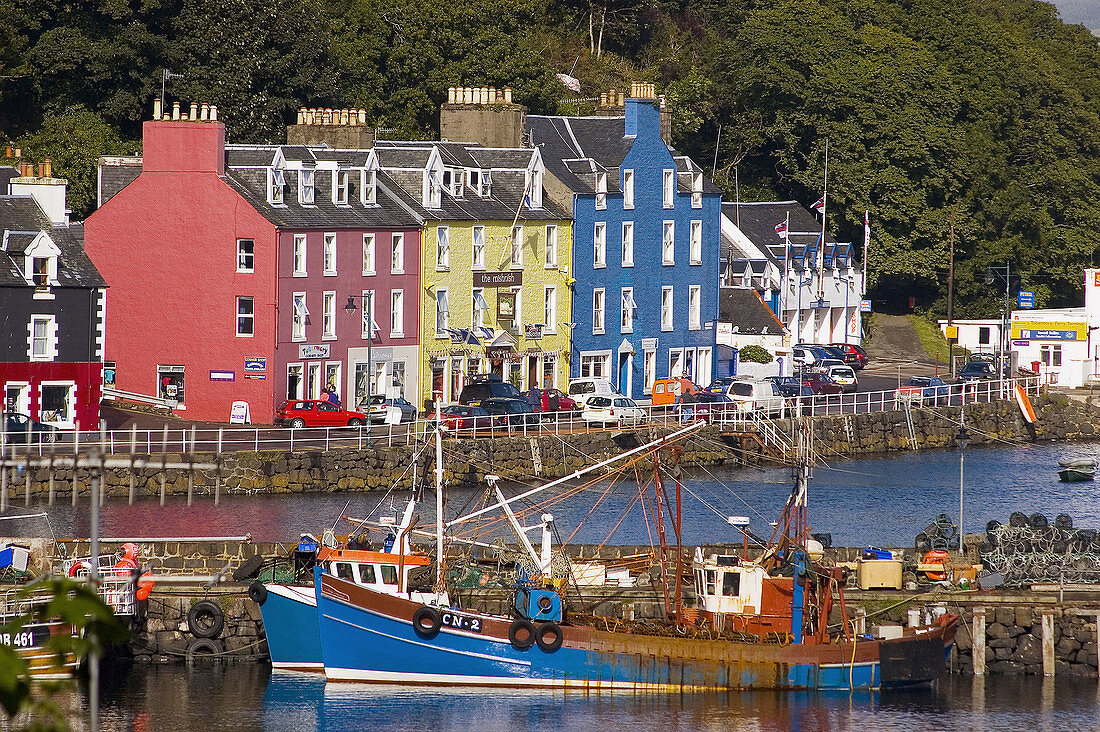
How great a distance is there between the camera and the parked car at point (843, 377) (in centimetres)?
7725

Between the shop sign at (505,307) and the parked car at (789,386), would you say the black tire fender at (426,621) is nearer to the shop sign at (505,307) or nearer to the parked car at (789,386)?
the shop sign at (505,307)

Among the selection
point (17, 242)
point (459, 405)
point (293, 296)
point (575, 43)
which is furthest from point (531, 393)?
point (575, 43)

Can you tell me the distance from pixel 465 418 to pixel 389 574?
85.6ft

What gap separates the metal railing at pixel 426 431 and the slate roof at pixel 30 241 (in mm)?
5367

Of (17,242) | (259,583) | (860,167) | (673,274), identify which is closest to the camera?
(259,583)

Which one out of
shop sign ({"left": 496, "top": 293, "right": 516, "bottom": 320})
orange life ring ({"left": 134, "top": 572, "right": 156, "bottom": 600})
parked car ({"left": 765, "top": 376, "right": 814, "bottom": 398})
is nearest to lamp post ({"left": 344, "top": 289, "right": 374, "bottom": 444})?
shop sign ({"left": 496, "top": 293, "right": 516, "bottom": 320})

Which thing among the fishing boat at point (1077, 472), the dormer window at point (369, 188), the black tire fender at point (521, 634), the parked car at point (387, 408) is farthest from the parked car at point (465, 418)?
the black tire fender at point (521, 634)

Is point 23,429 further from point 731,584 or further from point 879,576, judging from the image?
point 879,576

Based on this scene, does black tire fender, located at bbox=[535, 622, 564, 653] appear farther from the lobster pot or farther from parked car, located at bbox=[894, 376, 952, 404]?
parked car, located at bbox=[894, 376, 952, 404]

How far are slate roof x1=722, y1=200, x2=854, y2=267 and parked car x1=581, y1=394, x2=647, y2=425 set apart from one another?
27.8 meters

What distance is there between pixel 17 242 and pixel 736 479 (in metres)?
25.5

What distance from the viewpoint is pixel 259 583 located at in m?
35.2

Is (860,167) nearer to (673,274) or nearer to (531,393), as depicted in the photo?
(673,274)

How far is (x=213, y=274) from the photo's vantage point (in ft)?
210
